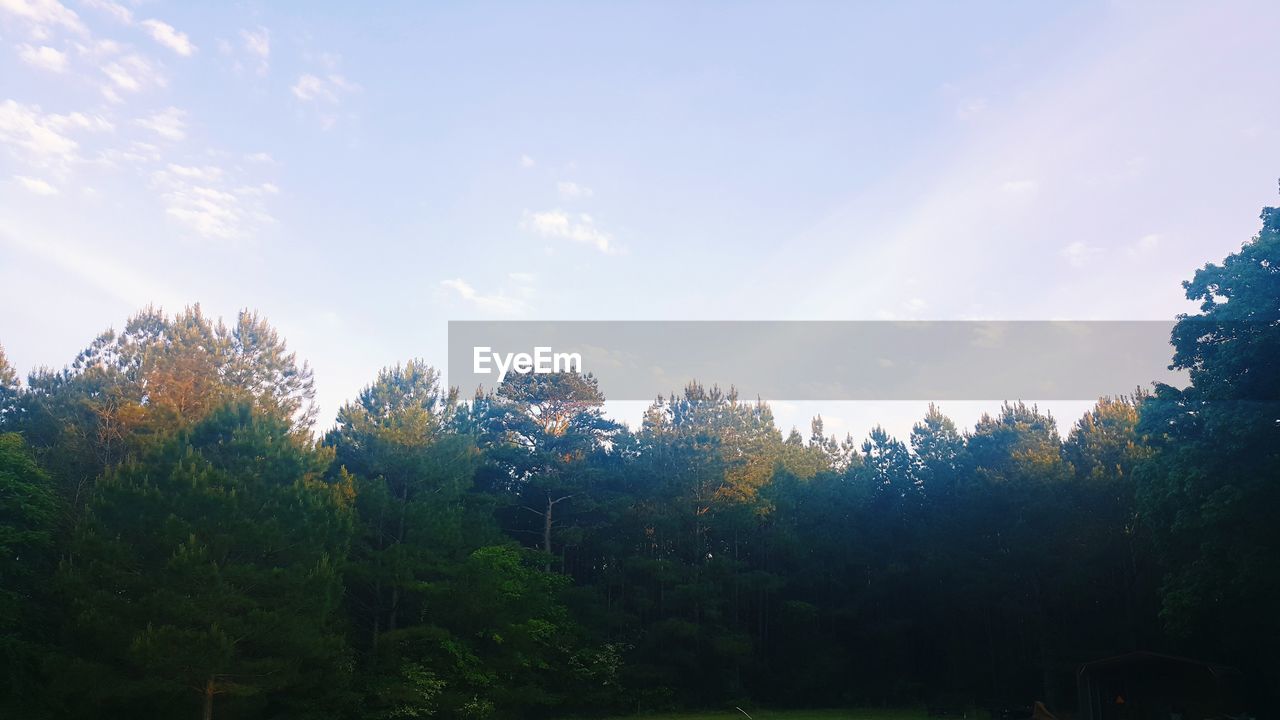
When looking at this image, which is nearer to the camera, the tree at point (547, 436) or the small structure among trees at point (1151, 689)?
the small structure among trees at point (1151, 689)

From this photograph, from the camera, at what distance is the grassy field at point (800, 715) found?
36.4 m

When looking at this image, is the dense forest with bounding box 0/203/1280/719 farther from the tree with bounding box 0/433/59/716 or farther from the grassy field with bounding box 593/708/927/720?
the grassy field with bounding box 593/708/927/720

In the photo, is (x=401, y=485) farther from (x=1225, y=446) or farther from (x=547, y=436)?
(x=1225, y=446)

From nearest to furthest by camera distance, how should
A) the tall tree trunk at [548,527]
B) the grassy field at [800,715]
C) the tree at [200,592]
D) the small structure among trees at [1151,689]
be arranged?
1. the tree at [200,592]
2. the small structure among trees at [1151,689]
3. the grassy field at [800,715]
4. the tall tree trunk at [548,527]

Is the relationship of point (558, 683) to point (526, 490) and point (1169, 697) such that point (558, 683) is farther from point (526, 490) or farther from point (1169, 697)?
point (1169, 697)

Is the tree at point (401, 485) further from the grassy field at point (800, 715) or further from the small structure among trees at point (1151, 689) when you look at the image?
the small structure among trees at point (1151, 689)

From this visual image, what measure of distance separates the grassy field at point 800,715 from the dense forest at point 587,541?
1808 millimetres

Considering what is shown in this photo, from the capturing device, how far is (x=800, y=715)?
37.6 metres

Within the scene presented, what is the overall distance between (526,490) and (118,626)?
23.7 metres

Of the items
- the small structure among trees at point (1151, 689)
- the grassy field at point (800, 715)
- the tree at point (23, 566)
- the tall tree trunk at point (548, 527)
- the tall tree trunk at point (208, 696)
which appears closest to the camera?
the tall tree trunk at point (208, 696)

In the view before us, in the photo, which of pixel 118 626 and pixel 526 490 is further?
pixel 526 490

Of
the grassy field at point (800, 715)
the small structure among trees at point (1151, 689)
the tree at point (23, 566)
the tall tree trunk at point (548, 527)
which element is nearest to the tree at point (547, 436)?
the tall tree trunk at point (548, 527)

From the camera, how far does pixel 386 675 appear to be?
29.1 m

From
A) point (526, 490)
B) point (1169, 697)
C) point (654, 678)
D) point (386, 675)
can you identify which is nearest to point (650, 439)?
point (526, 490)
